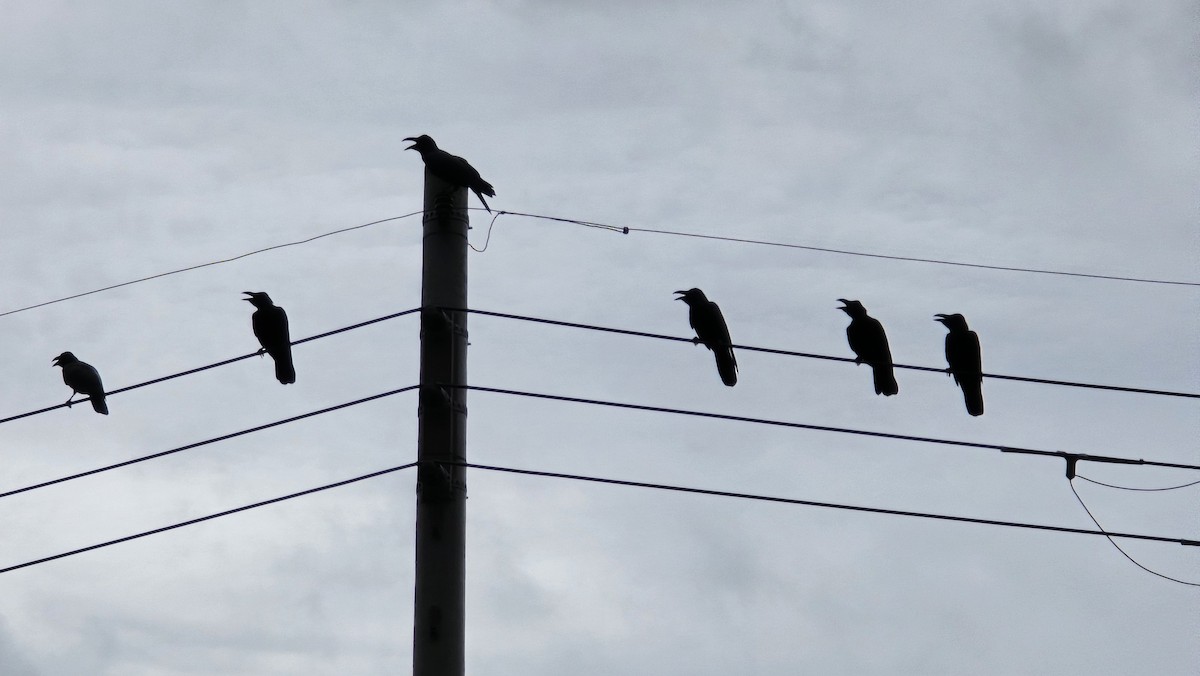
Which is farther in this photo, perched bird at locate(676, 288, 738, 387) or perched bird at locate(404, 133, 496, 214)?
perched bird at locate(676, 288, 738, 387)

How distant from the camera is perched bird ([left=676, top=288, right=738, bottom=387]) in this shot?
12367 millimetres

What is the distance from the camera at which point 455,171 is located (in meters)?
7.78

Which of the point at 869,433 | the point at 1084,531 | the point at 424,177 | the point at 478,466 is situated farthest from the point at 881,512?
the point at 424,177

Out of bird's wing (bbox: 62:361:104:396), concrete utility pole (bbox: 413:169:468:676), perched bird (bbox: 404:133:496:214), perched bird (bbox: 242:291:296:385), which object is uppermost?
bird's wing (bbox: 62:361:104:396)

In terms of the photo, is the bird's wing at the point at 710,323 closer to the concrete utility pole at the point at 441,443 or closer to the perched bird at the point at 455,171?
the perched bird at the point at 455,171

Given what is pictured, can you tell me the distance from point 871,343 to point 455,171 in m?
5.77

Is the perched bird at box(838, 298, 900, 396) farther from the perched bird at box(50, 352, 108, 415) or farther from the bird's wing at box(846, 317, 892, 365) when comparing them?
the perched bird at box(50, 352, 108, 415)

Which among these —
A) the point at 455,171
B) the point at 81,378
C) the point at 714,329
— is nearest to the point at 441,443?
the point at 455,171

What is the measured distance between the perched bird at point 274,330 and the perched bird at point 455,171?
3.06m

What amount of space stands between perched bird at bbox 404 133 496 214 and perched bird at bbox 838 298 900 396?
4917 mm

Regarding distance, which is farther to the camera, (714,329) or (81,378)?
(81,378)

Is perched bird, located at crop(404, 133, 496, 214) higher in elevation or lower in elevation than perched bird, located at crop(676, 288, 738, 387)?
lower

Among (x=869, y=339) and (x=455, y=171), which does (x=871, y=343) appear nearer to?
(x=869, y=339)

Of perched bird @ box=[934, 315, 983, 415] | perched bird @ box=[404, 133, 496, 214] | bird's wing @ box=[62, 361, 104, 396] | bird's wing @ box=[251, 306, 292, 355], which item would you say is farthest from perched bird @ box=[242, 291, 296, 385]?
perched bird @ box=[934, 315, 983, 415]
